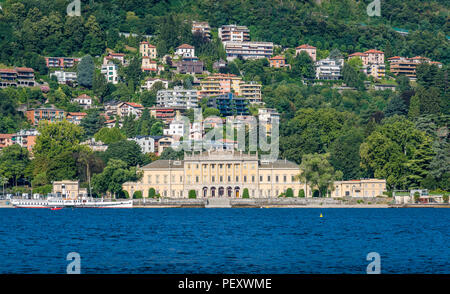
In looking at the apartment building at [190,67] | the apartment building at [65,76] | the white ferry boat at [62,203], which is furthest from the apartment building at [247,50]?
the white ferry boat at [62,203]

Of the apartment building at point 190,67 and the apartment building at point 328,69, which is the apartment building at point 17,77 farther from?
the apartment building at point 328,69

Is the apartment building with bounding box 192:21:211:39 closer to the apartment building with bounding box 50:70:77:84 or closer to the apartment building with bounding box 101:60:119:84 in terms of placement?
the apartment building with bounding box 101:60:119:84

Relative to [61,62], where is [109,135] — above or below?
below

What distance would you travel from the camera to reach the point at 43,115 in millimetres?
151500

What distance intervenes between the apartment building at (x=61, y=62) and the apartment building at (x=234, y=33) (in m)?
31.6

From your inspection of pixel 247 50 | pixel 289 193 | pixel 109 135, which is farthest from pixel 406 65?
pixel 289 193

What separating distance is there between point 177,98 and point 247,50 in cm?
3201

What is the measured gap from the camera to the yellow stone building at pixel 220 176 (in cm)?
10650

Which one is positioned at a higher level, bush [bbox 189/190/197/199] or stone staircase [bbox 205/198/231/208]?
bush [bbox 189/190/197/199]

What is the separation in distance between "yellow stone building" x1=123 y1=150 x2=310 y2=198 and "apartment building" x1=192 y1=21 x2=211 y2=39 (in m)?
85.0

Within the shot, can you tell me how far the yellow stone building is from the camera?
106500mm

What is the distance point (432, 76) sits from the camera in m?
142

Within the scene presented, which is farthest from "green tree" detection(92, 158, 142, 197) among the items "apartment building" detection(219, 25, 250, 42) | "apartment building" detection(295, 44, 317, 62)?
"apartment building" detection(219, 25, 250, 42)

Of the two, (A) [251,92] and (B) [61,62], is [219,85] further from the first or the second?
(B) [61,62]
